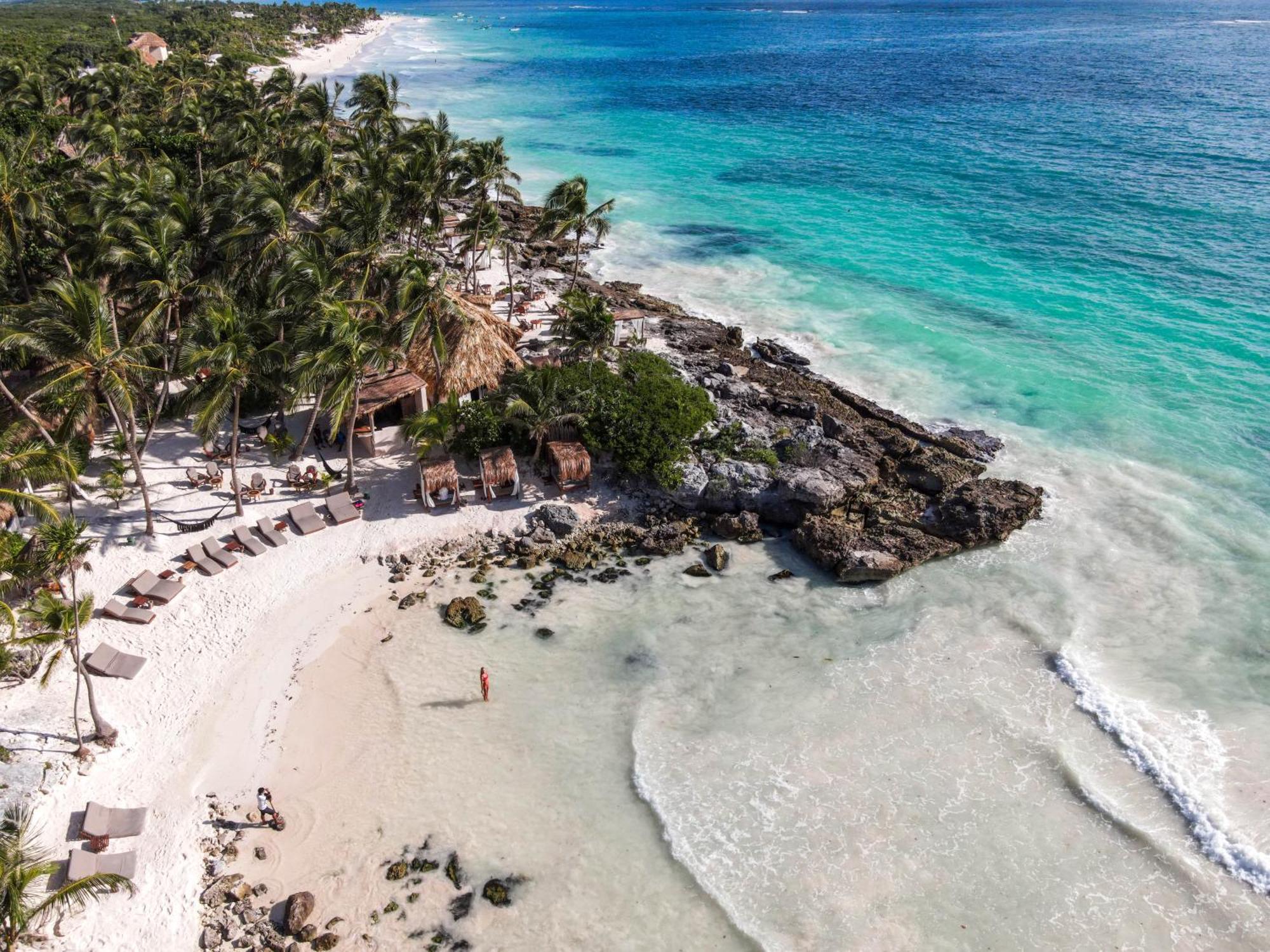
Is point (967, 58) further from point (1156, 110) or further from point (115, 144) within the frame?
point (115, 144)

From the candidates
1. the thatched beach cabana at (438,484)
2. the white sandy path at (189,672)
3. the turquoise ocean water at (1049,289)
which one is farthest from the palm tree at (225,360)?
the turquoise ocean water at (1049,289)

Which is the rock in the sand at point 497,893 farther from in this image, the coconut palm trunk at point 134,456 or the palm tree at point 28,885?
the coconut palm trunk at point 134,456

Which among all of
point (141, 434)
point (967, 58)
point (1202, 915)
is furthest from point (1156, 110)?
point (141, 434)

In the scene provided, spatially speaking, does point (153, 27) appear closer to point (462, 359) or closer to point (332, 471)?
point (462, 359)

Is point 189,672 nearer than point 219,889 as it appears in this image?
No

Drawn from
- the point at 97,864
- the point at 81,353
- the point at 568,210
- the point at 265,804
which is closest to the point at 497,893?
the point at 265,804

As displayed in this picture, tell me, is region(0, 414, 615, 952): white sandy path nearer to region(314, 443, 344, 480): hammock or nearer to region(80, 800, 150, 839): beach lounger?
region(80, 800, 150, 839): beach lounger
